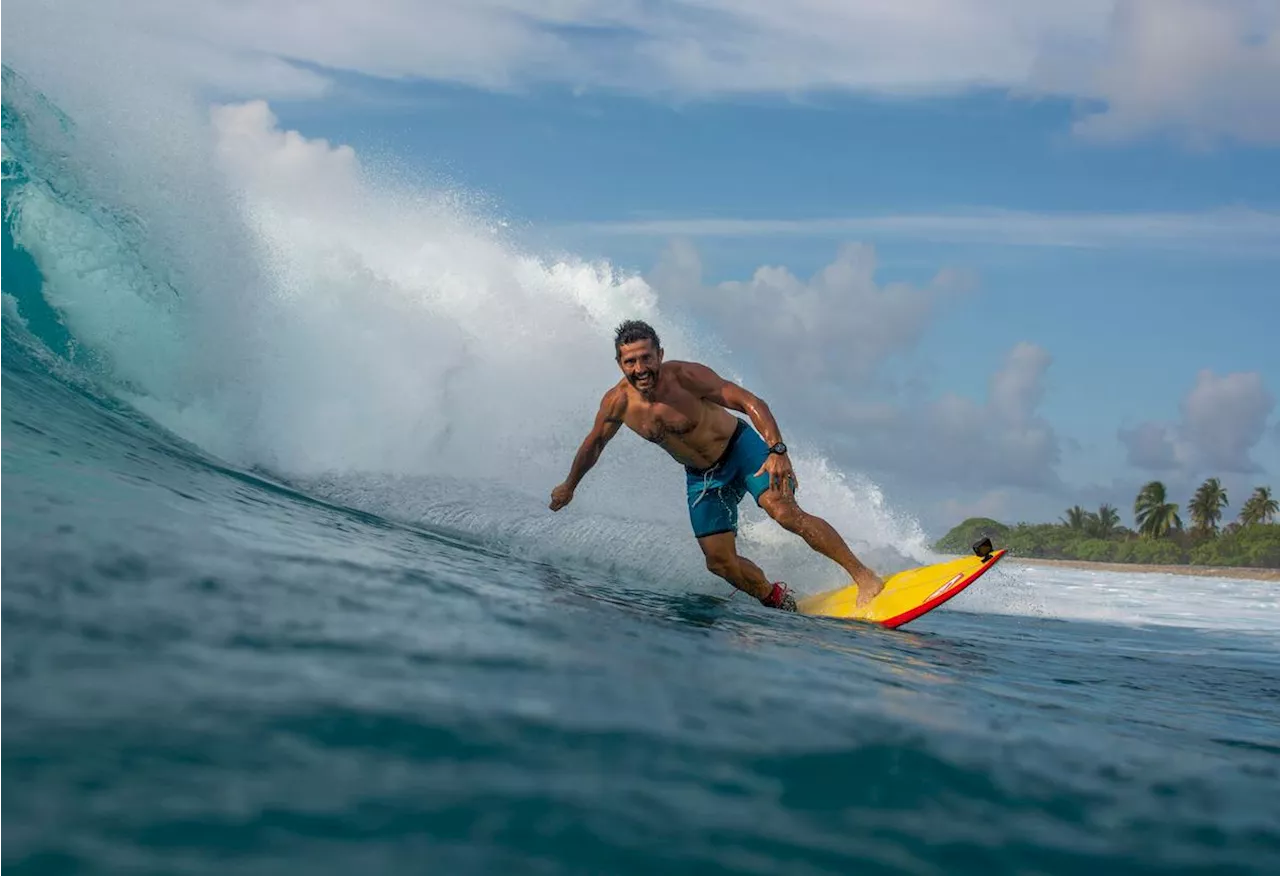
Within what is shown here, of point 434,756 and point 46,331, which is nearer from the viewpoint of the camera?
point 434,756

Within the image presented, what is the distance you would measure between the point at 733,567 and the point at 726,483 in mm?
557

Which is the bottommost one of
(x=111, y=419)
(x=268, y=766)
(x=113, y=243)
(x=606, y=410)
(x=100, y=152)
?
(x=268, y=766)

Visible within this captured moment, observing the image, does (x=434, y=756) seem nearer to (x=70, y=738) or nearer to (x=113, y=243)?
(x=70, y=738)

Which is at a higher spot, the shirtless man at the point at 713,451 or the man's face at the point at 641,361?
the man's face at the point at 641,361

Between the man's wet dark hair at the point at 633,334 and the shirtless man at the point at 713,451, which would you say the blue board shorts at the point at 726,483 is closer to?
the shirtless man at the point at 713,451

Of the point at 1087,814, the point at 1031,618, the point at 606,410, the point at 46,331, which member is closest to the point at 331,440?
the point at 46,331

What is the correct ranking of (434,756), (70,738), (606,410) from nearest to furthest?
(70,738) < (434,756) < (606,410)

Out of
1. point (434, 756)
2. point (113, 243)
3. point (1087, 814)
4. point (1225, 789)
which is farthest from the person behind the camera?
point (113, 243)

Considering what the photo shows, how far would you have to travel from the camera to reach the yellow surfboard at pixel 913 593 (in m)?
6.57

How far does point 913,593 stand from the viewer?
6.68 metres

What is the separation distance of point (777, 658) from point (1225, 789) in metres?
1.44

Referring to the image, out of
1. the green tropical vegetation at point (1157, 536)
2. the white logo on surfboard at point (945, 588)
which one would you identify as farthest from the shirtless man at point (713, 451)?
the green tropical vegetation at point (1157, 536)

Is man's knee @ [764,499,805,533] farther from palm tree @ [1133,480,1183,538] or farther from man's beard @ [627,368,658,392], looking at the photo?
palm tree @ [1133,480,1183,538]

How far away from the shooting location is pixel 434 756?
2.10 m
